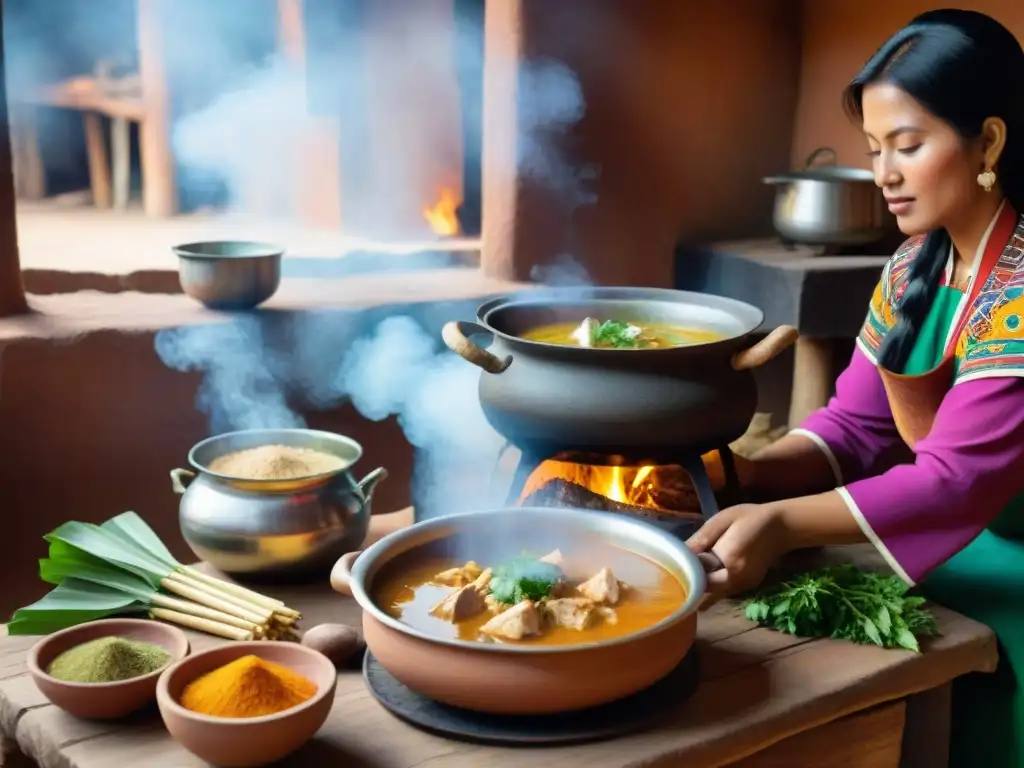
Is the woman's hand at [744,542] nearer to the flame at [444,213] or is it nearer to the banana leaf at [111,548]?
the banana leaf at [111,548]

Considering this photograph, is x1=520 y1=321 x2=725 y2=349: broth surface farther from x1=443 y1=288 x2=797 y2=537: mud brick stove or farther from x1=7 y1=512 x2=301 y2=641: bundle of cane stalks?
x1=7 y1=512 x2=301 y2=641: bundle of cane stalks

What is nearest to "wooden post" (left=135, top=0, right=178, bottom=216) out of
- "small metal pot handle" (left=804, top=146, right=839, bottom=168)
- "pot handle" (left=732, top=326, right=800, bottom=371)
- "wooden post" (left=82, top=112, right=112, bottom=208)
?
"wooden post" (left=82, top=112, right=112, bottom=208)

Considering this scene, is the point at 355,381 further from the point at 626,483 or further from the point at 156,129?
the point at 156,129

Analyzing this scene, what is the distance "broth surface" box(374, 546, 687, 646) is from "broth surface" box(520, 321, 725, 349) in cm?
57

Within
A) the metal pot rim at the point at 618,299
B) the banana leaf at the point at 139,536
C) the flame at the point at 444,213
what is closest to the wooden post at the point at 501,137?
Result: the flame at the point at 444,213

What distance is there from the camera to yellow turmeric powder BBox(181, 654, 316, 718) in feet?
4.98

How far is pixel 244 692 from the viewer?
5.01ft

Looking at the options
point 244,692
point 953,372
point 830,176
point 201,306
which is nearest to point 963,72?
point 953,372

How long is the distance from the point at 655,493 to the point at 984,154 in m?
0.96

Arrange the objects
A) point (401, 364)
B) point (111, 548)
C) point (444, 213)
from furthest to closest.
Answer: point (444, 213)
point (401, 364)
point (111, 548)

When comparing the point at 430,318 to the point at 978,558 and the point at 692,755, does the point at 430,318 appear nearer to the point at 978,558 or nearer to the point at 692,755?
the point at 978,558

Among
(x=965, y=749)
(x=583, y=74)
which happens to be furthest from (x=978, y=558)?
(x=583, y=74)

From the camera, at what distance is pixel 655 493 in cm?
243

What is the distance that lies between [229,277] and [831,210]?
2.12 m
